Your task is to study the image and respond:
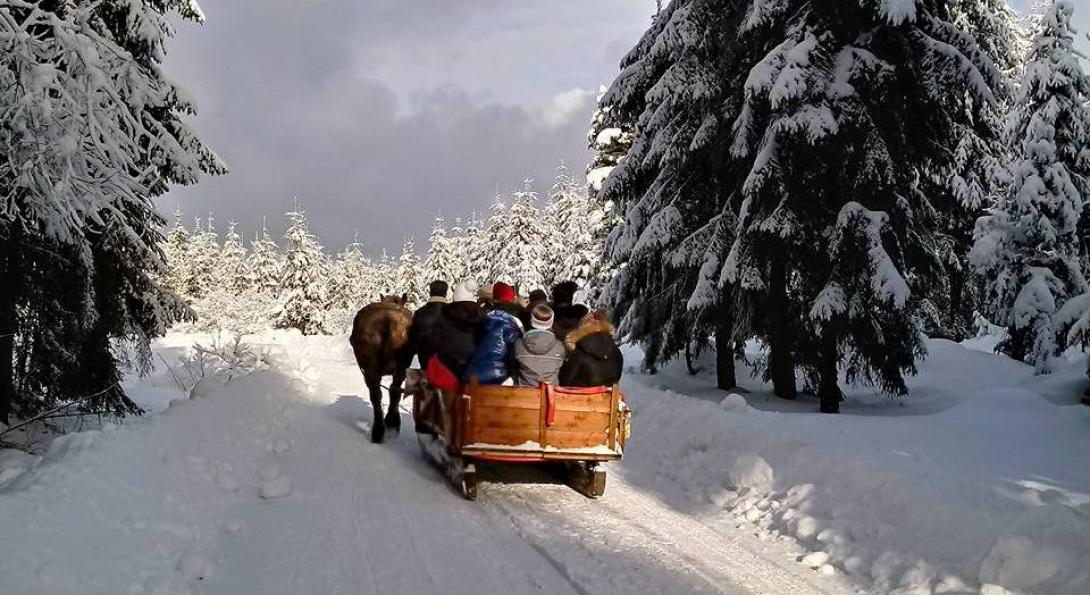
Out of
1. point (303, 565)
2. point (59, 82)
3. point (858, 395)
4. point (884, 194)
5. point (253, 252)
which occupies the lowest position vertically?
point (303, 565)

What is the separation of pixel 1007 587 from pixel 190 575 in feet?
17.3

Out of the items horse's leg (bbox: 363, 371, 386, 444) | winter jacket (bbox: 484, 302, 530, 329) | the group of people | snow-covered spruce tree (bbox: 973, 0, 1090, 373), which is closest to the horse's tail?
horse's leg (bbox: 363, 371, 386, 444)

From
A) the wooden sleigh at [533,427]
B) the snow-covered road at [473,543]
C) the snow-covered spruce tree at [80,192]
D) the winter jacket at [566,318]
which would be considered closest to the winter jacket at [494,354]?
the wooden sleigh at [533,427]

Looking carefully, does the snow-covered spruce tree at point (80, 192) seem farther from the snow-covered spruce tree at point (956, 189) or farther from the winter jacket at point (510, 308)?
the snow-covered spruce tree at point (956, 189)

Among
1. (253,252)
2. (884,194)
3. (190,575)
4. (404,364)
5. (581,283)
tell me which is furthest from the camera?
(253,252)

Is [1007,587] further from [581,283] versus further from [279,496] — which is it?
[581,283]

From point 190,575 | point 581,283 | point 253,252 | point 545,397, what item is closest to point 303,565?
point 190,575

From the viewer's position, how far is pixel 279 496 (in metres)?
6.71

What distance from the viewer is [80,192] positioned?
5918 millimetres

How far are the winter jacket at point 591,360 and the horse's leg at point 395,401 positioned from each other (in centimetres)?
329

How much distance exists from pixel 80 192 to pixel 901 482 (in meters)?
7.28

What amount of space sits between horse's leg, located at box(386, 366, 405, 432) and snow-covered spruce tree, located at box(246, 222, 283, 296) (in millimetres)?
57562

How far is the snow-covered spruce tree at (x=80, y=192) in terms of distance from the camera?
5.72 metres

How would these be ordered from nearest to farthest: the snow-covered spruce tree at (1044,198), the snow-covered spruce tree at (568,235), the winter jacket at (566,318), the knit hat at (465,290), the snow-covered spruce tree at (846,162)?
the winter jacket at (566,318)
the knit hat at (465,290)
the snow-covered spruce tree at (846,162)
the snow-covered spruce tree at (1044,198)
the snow-covered spruce tree at (568,235)
